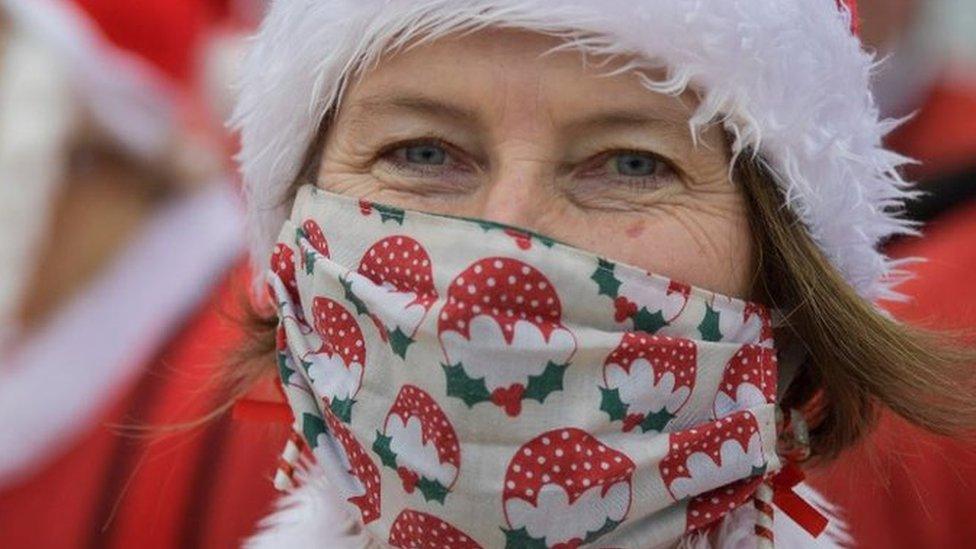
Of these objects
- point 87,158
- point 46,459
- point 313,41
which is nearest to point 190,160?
point 87,158

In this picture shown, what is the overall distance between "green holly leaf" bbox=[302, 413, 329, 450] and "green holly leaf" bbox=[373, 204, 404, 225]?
0.87 feet

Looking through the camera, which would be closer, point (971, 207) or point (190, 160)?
point (971, 207)

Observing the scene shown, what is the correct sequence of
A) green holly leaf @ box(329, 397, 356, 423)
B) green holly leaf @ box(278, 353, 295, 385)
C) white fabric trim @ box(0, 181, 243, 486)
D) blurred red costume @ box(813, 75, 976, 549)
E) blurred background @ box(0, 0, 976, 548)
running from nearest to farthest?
green holly leaf @ box(329, 397, 356, 423) < green holly leaf @ box(278, 353, 295, 385) < blurred red costume @ box(813, 75, 976, 549) < blurred background @ box(0, 0, 976, 548) < white fabric trim @ box(0, 181, 243, 486)

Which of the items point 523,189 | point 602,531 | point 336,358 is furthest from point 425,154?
point 602,531

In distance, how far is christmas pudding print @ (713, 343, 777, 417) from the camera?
1781 millimetres

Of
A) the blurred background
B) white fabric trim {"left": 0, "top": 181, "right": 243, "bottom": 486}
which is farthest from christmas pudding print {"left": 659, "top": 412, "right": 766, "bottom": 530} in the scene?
white fabric trim {"left": 0, "top": 181, "right": 243, "bottom": 486}

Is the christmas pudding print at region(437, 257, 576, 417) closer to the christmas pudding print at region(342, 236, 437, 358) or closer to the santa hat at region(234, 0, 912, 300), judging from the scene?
the christmas pudding print at region(342, 236, 437, 358)

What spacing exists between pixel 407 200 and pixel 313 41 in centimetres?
25

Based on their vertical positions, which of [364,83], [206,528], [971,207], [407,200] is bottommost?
[206,528]

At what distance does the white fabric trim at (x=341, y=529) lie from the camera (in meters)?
1.87

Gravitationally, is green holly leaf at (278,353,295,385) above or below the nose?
below

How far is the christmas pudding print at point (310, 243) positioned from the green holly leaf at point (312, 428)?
0.18 metres

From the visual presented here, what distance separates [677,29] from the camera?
1771 millimetres

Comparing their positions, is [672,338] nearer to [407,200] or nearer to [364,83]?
[407,200]
